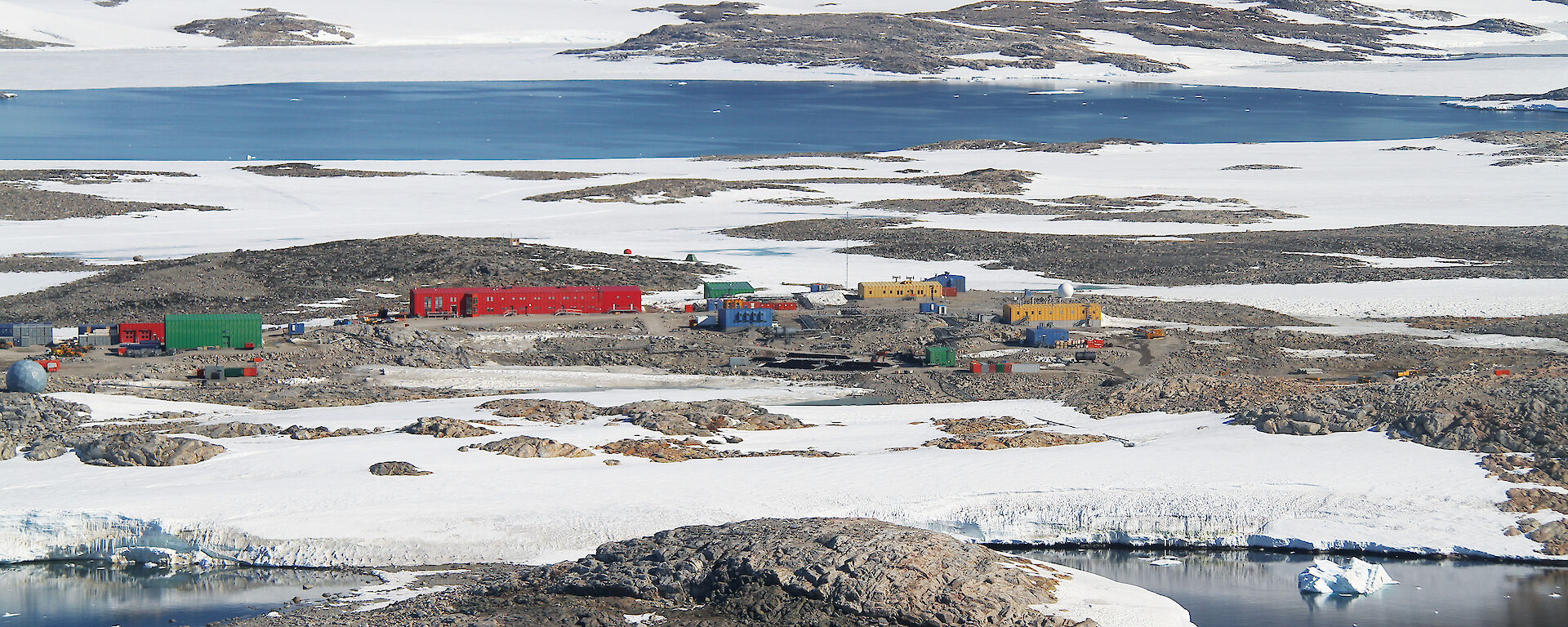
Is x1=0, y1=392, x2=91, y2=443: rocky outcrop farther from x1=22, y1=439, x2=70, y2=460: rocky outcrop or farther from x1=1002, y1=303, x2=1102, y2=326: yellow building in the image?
x1=1002, y1=303, x2=1102, y2=326: yellow building

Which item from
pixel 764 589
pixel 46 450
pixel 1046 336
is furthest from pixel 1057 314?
pixel 46 450

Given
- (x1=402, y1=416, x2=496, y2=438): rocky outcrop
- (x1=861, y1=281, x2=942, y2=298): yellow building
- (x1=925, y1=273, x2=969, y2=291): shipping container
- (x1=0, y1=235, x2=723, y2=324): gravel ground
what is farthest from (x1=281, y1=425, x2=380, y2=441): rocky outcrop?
(x1=925, y1=273, x2=969, y2=291): shipping container

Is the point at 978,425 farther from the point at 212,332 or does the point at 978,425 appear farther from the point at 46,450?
the point at 212,332

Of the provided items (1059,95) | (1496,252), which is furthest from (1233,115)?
(1496,252)

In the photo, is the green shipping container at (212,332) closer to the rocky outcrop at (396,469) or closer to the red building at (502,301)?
the red building at (502,301)

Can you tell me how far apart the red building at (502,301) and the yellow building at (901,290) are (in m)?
8.55

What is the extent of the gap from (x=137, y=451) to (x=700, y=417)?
437 inches

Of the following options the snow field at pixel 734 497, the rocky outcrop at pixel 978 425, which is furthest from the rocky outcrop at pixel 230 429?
the rocky outcrop at pixel 978 425

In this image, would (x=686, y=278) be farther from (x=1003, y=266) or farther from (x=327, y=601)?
(x=327, y=601)

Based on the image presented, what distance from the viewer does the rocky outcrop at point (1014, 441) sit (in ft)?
105

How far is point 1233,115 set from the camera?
459 ft

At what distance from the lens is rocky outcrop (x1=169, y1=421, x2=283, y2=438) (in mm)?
32281

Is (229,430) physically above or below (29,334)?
below

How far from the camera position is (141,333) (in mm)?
41906
